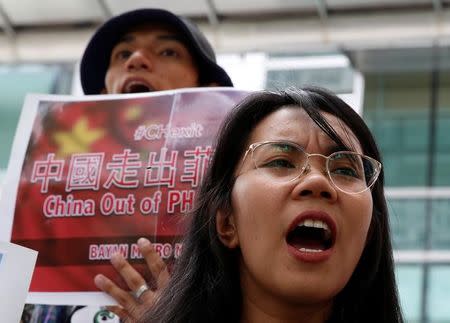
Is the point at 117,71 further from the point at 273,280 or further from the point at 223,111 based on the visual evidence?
the point at 273,280

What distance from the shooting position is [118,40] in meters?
2.64

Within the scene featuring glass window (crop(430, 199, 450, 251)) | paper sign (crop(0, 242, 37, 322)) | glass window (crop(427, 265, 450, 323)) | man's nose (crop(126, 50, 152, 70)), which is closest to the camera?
paper sign (crop(0, 242, 37, 322))

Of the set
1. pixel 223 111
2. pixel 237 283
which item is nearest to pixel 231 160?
pixel 237 283

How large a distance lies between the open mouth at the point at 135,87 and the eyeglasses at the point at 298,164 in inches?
30.7

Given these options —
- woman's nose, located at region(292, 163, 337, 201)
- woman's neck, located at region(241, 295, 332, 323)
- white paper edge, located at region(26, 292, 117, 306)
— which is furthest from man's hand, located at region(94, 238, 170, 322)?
woman's nose, located at region(292, 163, 337, 201)

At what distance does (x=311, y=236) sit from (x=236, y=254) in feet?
0.63

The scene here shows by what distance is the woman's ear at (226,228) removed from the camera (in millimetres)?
1816

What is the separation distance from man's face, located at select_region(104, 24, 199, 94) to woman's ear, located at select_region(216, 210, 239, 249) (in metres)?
0.76

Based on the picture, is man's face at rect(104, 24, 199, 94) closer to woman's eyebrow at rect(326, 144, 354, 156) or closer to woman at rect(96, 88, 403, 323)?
woman at rect(96, 88, 403, 323)

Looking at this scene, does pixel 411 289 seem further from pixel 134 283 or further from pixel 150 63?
pixel 134 283

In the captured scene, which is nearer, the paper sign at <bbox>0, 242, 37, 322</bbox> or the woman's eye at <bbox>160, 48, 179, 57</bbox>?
the paper sign at <bbox>0, 242, 37, 322</bbox>

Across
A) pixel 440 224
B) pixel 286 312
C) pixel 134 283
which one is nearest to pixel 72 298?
pixel 134 283

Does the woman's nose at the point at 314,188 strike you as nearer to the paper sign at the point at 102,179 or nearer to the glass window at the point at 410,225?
the paper sign at the point at 102,179

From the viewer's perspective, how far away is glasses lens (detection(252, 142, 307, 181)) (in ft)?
5.68
